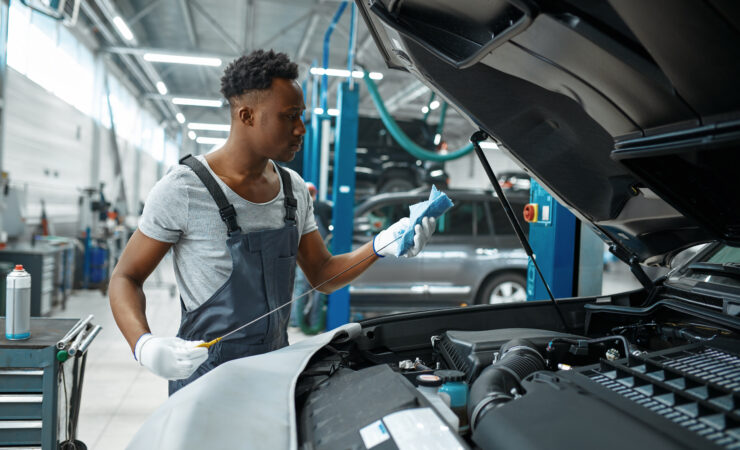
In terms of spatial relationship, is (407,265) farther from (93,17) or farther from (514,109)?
(93,17)

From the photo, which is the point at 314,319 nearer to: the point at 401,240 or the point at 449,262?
the point at 449,262

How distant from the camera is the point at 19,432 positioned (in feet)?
5.61

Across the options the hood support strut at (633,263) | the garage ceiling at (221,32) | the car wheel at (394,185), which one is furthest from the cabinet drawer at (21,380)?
the car wheel at (394,185)

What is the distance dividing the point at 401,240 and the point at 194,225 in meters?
0.60

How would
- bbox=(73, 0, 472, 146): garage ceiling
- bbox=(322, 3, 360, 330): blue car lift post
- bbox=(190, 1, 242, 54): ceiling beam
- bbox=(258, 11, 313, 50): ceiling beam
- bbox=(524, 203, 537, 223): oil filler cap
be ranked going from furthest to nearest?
bbox=(258, 11, 313, 50): ceiling beam
bbox=(73, 0, 472, 146): garage ceiling
bbox=(190, 1, 242, 54): ceiling beam
bbox=(322, 3, 360, 330): blue car lift post
bbox=(524, 203, 537, 223): oil filler cap

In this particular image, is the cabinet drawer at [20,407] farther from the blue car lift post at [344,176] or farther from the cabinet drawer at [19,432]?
the blue car lift post at [344,176]

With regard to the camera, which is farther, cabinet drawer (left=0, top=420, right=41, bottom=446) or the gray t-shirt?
cabinet drawer (left=0, top=420, right=41, bottom=446)

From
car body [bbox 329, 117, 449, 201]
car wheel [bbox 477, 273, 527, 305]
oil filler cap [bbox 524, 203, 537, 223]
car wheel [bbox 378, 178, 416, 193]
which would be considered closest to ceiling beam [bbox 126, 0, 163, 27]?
car body [bbox 329, 117, 449, 201]

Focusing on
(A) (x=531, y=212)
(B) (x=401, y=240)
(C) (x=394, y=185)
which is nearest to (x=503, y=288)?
(A) (x=531, y=212)

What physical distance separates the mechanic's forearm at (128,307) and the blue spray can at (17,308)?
562 mm

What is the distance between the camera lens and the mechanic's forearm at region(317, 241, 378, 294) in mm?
1763

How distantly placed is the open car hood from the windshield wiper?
4.2 inches

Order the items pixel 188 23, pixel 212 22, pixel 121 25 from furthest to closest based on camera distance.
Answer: pixel 188 23
pixel 212 22
pixel 121 25

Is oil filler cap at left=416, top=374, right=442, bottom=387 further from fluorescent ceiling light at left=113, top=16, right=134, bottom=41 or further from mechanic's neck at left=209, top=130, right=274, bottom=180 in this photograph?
fluorescent ceiling light at left=113, top=16, right=134, bottom=41
